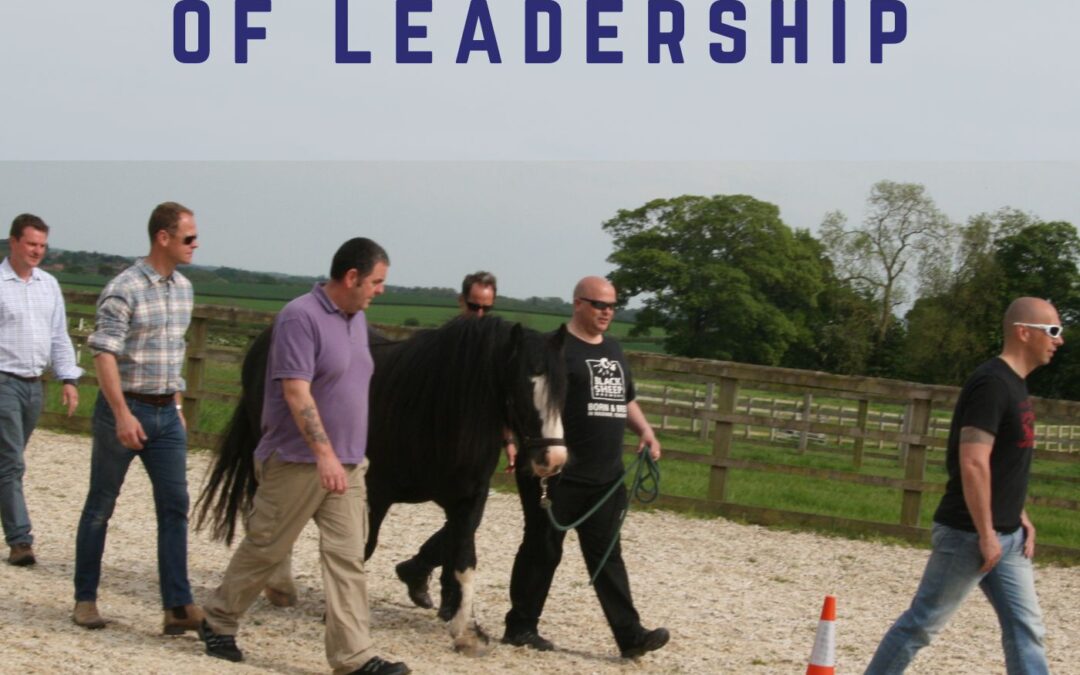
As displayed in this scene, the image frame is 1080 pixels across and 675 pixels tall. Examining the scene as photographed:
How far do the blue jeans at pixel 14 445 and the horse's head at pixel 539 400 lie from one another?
2755mm

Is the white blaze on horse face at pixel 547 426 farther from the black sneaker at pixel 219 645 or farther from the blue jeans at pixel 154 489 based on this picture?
the blue jeans at pixel 154 489

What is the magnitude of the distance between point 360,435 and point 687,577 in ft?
11.7

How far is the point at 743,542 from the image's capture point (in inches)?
360

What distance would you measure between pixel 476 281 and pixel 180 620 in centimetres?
226

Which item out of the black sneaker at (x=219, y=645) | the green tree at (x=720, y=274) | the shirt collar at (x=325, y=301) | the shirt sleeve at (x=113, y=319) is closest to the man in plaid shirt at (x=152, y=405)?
the shirt sleeve at (x=113, y=319)

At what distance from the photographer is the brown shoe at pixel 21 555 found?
6.32 m

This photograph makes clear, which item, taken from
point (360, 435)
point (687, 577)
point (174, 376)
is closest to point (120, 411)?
point (174, 376)

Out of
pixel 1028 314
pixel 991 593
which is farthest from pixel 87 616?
pixel 1028 314

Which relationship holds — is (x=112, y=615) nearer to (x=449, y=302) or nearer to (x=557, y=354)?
(x=557, y=354)

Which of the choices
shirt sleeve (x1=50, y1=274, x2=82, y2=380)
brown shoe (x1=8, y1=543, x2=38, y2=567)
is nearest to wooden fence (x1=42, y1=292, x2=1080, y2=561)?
shirt sleeve (x1=50, y1=274, x2=82, y2=380)

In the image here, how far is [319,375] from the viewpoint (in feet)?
14.8

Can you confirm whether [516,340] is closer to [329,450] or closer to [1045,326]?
[329,450]

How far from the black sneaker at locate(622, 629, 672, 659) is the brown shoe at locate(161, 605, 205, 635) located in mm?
1771

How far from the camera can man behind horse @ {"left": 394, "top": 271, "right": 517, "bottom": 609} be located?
6023 mm
